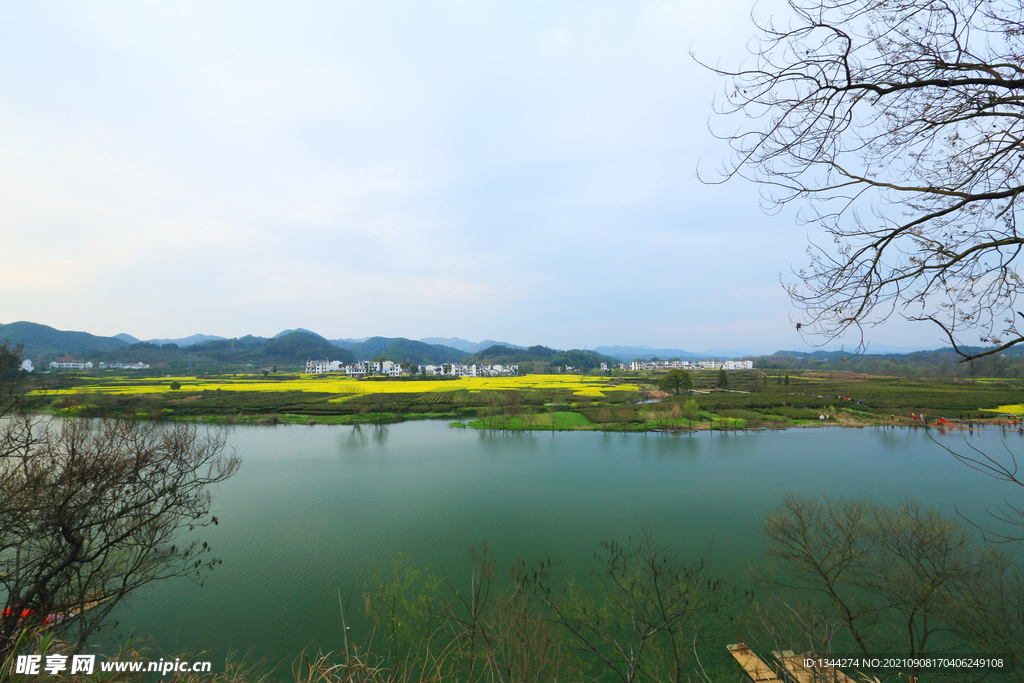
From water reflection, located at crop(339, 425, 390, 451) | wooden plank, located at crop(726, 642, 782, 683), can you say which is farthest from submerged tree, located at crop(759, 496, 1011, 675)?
water reflection, located at crop(339, 425, 390, 451)

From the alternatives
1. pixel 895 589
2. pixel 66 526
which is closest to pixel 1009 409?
pixel 895 589

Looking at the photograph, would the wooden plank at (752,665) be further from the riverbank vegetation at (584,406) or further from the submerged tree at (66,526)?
the riverbank vegetation at (584,406)

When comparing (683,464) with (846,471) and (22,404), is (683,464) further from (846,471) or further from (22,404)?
(22,404)

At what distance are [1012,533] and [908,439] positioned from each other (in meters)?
11.9

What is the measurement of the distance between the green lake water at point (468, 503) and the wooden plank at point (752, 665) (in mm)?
2157

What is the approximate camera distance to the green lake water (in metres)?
7.49

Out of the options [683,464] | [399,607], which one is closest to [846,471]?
[683,464]

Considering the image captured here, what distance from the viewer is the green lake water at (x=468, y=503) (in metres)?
7.49

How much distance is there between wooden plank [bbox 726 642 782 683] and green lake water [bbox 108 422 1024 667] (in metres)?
2.16

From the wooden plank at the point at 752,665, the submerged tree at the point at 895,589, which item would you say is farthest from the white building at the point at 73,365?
the submerged tree at the point at 895,589

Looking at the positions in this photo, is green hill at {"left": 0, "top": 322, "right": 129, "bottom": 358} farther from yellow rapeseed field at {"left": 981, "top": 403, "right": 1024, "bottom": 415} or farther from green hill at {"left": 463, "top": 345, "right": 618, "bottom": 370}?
yellow rapeseed field at {"left": 981, "top": 403, "right": 1024, "bottom": 415}

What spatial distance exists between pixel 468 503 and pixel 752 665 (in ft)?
27.6

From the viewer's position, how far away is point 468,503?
1259cm

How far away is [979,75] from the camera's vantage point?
4.93ft
